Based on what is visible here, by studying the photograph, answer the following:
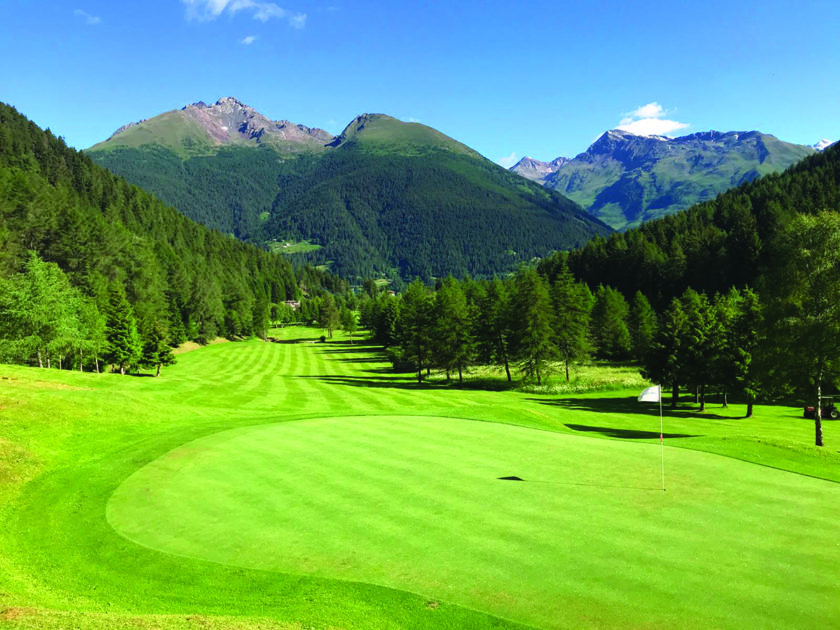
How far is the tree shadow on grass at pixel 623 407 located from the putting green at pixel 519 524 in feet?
99.4

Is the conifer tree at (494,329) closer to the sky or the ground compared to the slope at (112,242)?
closer to the ground

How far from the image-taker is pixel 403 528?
1315 cm

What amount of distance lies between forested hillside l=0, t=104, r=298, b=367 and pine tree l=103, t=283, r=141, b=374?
17cm

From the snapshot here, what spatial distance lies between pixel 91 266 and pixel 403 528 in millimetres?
91294

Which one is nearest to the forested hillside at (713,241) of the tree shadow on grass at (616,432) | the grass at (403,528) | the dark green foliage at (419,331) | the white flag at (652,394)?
the dark green foliage at (419,331)

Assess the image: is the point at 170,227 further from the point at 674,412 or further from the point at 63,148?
the point at 674,412

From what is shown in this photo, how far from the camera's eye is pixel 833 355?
104ft

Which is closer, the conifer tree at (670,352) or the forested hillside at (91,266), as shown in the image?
the forested hillside at (91,266)

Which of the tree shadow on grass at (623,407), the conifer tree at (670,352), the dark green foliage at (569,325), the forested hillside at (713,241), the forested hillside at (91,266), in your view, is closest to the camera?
the tree shadow on grass at (623,407)

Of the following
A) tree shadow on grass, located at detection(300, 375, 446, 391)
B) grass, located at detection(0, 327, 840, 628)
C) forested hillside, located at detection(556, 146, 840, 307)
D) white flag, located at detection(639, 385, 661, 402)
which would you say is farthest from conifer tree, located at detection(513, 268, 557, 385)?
forested hillside, located at detection(556, 146, 840, 307)

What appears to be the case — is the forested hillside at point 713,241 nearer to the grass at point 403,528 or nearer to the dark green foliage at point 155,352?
the dark green foliage at point 155,352

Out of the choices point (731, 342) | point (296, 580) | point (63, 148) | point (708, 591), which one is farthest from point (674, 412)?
point (63, 148)

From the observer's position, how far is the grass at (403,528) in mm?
9625

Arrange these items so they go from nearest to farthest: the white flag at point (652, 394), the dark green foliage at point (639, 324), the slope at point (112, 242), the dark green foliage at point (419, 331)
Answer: the white flag at point (652, 394)
the dark green foliage at point (419, 331)
the slope at point (112, 242)
the dark green foliage at point (639, 324)
